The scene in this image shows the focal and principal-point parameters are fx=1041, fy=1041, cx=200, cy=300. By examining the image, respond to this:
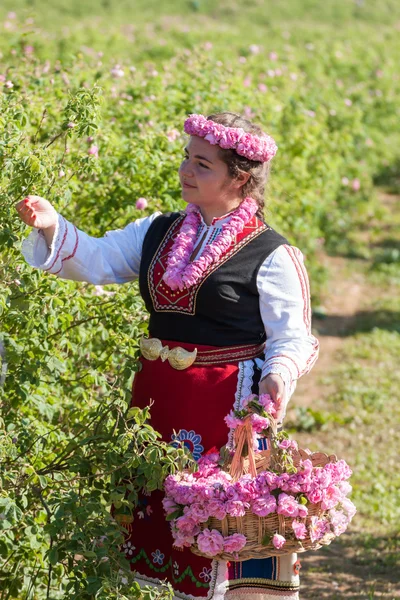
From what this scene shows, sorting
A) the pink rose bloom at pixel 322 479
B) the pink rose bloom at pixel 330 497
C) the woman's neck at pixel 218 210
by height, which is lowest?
the pink rose bloom at pixel 330 497

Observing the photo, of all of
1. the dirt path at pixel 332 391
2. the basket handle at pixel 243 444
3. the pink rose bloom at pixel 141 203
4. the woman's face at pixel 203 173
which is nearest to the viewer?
the basket handle at pixel 243 444

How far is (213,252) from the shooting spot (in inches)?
117

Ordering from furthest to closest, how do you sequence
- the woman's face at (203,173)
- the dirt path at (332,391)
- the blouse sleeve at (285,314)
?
the dirt path at (332,391), the woman's face at (203,173), the blouse sleeve at (285,314)

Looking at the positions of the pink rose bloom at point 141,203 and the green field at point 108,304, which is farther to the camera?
the pink rose bloom at point 141,203

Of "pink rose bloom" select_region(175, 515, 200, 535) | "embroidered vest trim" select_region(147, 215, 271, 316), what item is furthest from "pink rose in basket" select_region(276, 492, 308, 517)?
"embroidered vest trim" select_region(147, 215, 271, 316)

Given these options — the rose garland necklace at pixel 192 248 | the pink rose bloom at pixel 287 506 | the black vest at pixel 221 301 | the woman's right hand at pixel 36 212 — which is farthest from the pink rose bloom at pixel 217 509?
the woman's right hand at pixel 36 212

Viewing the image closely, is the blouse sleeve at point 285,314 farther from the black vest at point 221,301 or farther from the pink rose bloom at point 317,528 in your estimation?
the pink rose bloom at point 317,528

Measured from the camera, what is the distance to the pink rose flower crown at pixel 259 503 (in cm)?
269

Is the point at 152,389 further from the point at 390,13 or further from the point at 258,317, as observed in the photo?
the point at 390,13

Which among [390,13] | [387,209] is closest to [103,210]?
[387,209]

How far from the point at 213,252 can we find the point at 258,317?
23cm

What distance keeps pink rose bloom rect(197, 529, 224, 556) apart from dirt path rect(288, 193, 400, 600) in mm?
1423

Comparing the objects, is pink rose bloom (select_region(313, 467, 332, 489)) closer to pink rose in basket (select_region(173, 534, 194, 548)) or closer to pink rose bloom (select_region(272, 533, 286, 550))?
pink rose bloom (select_region(272, 533, 286, 550))

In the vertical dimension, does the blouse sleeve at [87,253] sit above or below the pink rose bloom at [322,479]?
above
